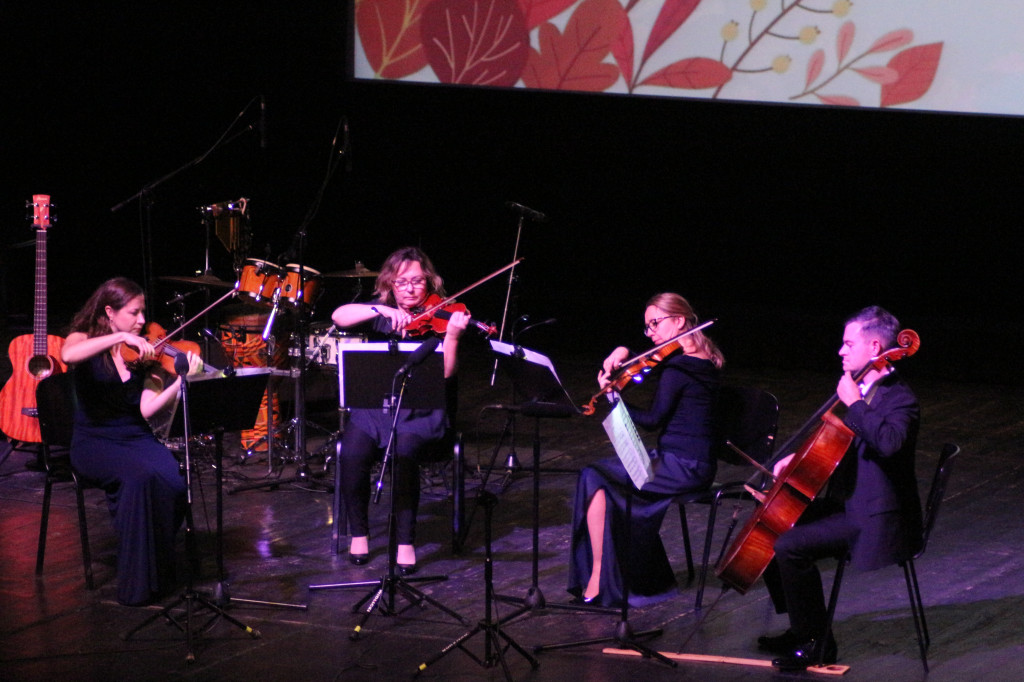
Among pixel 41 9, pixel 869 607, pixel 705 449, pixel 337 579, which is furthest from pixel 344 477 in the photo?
pixel 41 9

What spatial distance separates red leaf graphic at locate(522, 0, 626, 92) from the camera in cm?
884

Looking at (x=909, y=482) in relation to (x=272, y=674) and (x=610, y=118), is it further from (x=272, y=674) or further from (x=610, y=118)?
(x=610, y=118)

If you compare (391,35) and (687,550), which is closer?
(687,550)

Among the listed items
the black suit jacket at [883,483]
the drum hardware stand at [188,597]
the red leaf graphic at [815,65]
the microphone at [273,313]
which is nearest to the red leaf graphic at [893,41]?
the red leaf graphic at [815,65]

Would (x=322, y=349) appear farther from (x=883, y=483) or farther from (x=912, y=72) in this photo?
(x=912, y=72)

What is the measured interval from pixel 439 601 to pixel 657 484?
→ 912 millimetres

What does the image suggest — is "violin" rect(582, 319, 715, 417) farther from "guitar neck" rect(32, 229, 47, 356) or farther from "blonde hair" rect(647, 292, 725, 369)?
"guitar neck" rect(32, 229, 47, 356)

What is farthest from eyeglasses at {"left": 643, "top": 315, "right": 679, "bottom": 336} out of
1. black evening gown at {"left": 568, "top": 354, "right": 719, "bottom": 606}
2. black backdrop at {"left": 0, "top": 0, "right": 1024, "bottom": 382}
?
black backdrop at {"left": 0, "top": 0, "right": 1024, "bottom": 382}

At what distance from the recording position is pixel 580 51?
8977mm

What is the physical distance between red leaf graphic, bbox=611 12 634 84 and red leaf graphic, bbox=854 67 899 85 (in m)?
1.59

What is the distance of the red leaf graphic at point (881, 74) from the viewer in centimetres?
841

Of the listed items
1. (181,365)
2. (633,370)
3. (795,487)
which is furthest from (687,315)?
(181,365)

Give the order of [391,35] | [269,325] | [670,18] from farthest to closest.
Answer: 1. [391,35]
2. [670,18]
3. [269,325]

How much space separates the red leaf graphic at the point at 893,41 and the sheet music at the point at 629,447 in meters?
5.25
